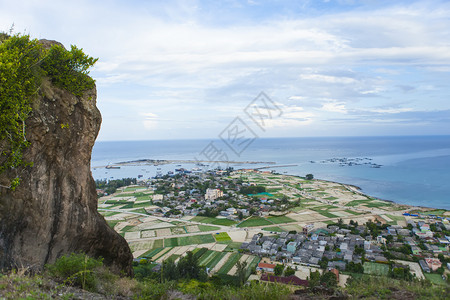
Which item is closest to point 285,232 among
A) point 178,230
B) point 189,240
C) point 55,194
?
point 189,240

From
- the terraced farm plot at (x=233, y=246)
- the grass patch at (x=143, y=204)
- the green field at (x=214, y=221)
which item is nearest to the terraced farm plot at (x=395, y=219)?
the green field at (x=214, y=221)

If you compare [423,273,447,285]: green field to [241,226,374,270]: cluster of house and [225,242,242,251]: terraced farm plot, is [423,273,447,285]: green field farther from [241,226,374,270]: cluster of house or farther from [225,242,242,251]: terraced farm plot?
[225,242,242,251]: terraced farm plot

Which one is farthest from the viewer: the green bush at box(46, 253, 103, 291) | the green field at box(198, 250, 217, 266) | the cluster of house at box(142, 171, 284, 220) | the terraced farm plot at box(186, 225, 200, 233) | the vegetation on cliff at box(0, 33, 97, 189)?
the cluster of house at box(142, 171, 284, 220)

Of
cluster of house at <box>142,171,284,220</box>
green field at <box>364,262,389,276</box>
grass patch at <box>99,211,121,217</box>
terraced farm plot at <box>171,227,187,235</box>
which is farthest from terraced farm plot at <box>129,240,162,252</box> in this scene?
green field at <box>364,262,389,276</box>

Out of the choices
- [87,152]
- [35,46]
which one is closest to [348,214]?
[87,152]

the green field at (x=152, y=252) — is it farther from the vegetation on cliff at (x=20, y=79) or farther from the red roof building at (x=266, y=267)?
the vegetation on cliff at (x=20, y=79)

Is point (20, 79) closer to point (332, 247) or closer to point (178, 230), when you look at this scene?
point (332, 247)
